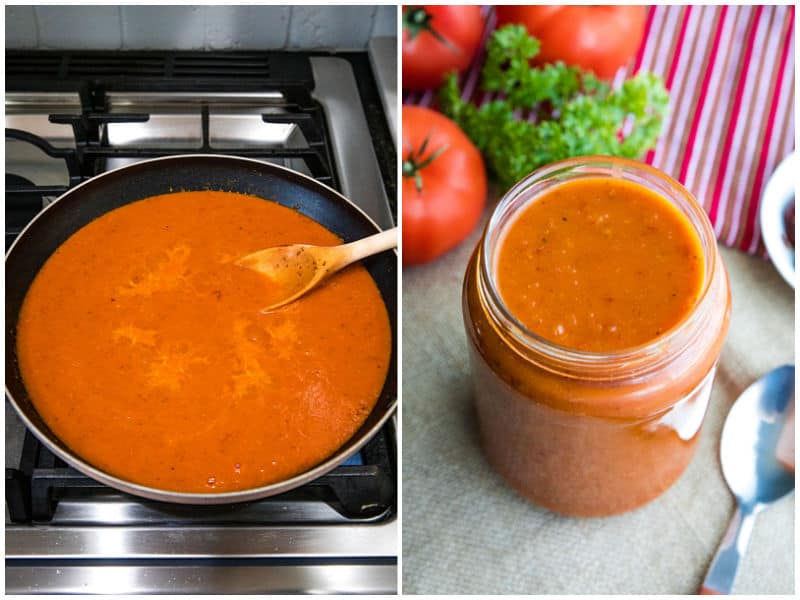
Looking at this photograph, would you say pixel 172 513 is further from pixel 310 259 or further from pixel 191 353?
pixel 310 259

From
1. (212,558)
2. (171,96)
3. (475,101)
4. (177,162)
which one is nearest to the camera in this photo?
(212,558)

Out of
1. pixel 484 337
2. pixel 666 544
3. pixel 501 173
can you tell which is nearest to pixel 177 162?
pixel 484 337

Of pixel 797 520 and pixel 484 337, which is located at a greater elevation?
pixel 484 337

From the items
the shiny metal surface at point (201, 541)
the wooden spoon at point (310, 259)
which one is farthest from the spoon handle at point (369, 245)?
the shiny metal surface at point (201, 541)

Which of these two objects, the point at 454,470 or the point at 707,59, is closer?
the point at 454,470

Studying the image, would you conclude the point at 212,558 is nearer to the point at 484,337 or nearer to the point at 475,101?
the point at 484,337

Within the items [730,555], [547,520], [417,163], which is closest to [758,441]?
[730,555]

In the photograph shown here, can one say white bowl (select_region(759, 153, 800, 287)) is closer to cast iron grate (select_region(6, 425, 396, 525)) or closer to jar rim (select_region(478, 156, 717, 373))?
jar rim (select_region(478, 156, 717, 373))
